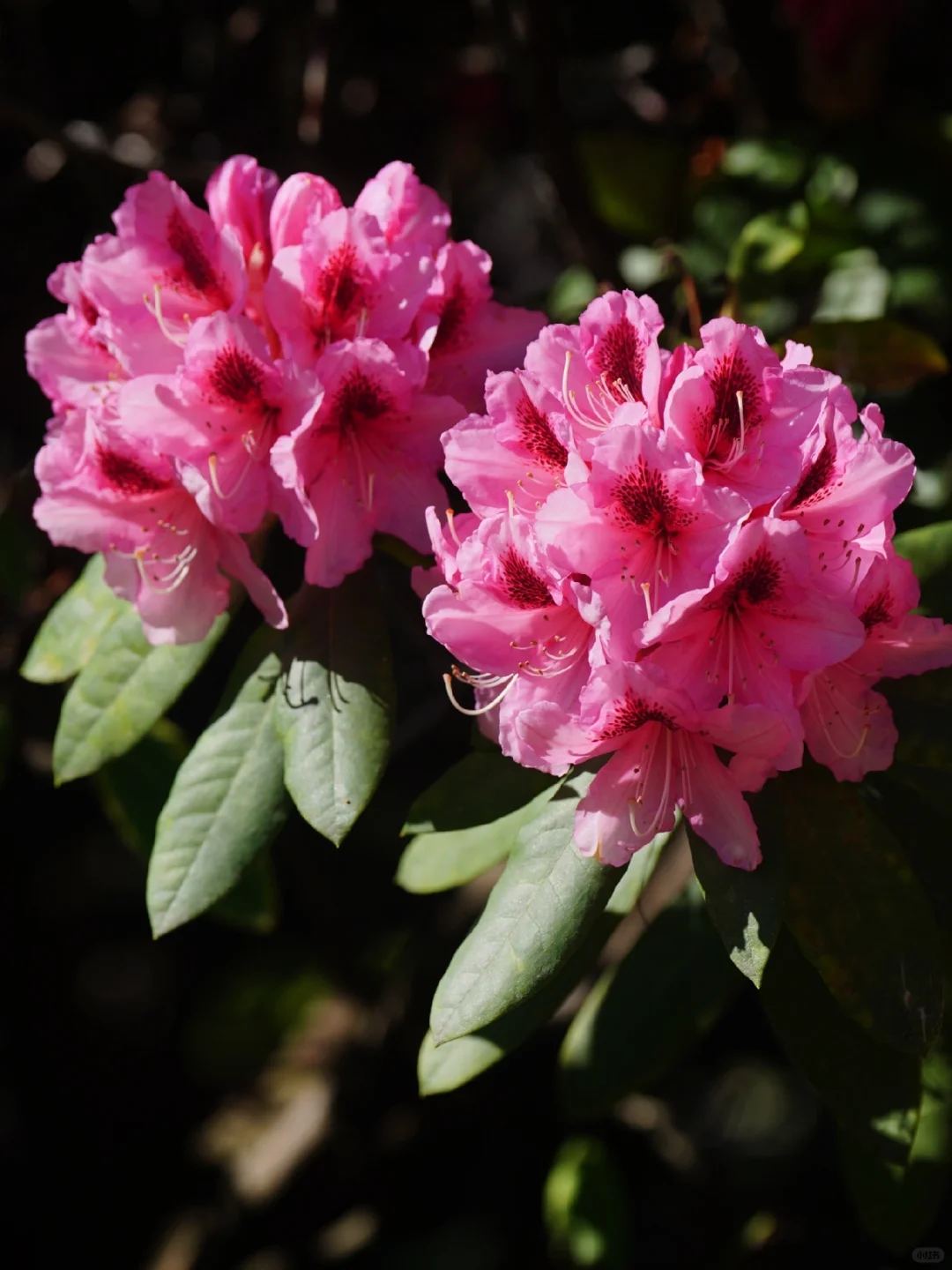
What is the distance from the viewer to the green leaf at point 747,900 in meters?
0.94

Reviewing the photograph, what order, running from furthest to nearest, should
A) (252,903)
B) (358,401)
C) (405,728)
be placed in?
(405,728) < (252,903) < (358,401)

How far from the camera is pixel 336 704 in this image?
1180 millimetres

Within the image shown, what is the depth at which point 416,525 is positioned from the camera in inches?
46.2

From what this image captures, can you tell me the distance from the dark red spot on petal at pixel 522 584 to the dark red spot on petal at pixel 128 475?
380mm

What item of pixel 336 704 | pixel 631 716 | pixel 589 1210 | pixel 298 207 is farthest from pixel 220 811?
pixel 589 1210

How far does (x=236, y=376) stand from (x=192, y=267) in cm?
14

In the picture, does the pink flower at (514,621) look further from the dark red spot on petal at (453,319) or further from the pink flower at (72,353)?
the pink flower at (72,353)

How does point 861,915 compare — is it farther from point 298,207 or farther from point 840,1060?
point 298,207

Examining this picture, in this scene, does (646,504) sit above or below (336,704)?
above

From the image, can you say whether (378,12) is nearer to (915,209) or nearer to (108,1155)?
(915,209)

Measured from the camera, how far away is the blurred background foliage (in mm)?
1700

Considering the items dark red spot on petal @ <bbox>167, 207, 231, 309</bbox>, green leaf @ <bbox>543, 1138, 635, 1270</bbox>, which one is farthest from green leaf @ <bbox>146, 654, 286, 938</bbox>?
green leaf @ <bbox>543, 1138, 635, 1270</bbox>

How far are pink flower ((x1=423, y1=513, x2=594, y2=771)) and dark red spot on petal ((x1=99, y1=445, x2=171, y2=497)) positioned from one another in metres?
0.31

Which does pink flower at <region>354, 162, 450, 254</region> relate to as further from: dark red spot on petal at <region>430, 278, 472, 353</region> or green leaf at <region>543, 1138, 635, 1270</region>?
green leaf at <region>543, 1138, 635, 1270</region>
